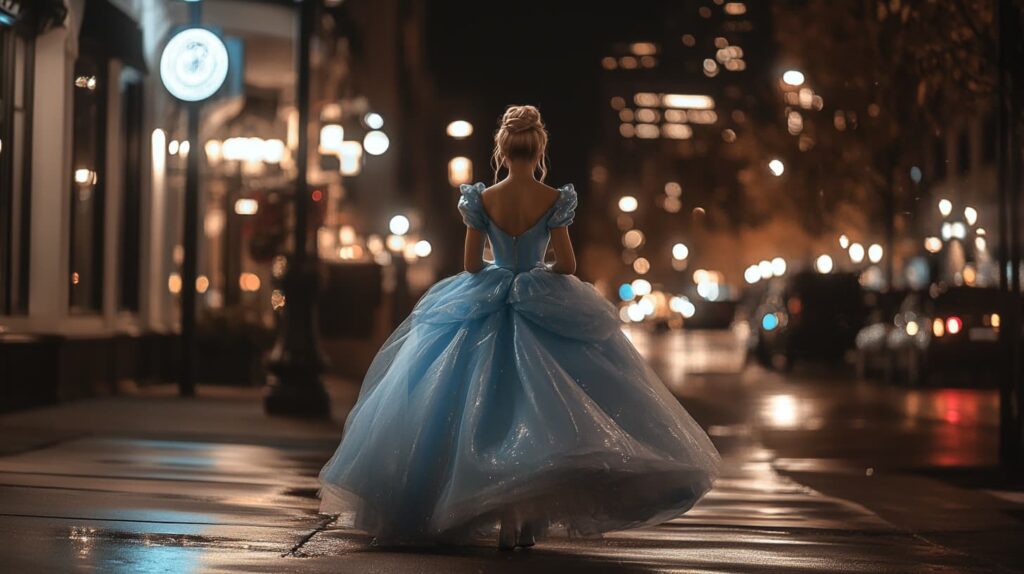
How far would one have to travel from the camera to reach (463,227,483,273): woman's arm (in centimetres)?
846

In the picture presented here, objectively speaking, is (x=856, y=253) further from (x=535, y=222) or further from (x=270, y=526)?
(x=535, y=222)

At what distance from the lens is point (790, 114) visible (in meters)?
44.7

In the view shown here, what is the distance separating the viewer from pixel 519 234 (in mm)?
8477

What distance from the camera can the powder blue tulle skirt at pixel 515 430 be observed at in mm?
7703

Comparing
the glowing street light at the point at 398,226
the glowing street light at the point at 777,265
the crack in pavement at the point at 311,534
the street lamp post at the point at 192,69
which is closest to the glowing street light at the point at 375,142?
the street lamp post at the point at 192,69

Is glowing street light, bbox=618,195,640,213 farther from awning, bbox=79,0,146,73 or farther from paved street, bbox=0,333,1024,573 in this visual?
paved street, bbox=0,333,1024,573

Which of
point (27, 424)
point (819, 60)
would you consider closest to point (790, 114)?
point (819, 60)

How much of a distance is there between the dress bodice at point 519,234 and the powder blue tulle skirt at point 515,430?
0.12 metres

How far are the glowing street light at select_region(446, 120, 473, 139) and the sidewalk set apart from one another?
117 metres

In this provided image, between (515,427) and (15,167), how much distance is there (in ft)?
36.5

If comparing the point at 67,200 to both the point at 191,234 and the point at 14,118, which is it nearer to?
the point at 14,118

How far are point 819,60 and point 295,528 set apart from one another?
3212cm


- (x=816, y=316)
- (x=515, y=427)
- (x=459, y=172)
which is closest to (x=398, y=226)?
(x=816, y=316)

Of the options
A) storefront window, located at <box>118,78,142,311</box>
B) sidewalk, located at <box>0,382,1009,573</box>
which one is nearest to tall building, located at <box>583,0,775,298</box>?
storefront window, located at <box>118,78,142,311</box>
